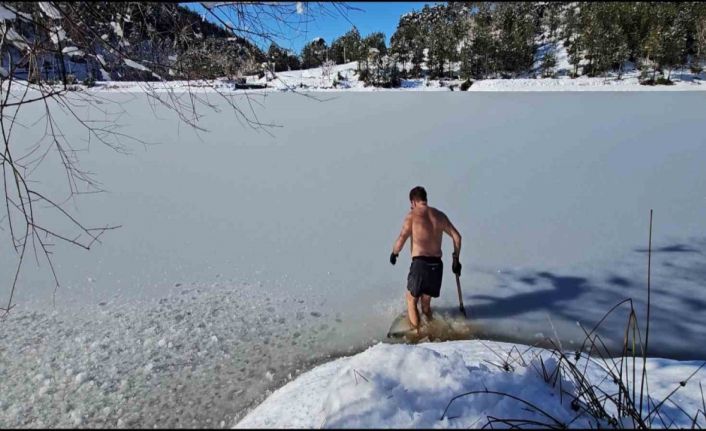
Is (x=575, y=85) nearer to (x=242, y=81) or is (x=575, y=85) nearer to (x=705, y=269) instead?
(x=705, y=269)

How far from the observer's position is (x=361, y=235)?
5848 mm

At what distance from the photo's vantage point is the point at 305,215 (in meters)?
6.67

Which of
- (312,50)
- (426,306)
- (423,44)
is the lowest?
(426,306)

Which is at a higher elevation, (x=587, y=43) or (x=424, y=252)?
(x=587, y=43)

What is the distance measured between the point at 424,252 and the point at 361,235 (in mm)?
2012

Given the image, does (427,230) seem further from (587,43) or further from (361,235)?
(587,43)

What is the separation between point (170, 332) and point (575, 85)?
3791cm

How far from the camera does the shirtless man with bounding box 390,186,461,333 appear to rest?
381 cm

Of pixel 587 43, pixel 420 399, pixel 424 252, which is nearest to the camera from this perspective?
pixel 420 399

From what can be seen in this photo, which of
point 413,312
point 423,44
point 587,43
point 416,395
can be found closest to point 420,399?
point 416,395

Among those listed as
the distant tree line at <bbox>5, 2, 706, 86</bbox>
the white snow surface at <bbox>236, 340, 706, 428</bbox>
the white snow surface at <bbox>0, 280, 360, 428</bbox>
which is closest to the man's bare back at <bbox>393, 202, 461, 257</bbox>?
the white snow surface at <bbox>0, 280, 360, 428</bbox>

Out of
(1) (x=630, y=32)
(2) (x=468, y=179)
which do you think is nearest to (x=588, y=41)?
(1) (x=630, y=32)

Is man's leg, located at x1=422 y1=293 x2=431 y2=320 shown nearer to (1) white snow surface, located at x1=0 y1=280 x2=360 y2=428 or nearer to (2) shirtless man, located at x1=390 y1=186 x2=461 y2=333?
(2) shirtless man, located at x1=390 y1=186 x2=461 y2=333

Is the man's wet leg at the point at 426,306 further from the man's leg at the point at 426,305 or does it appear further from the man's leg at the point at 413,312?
the man's leg at the point at 413,312
